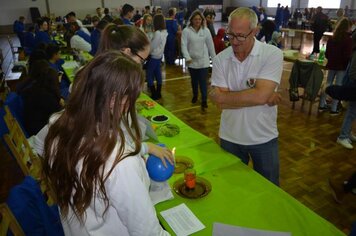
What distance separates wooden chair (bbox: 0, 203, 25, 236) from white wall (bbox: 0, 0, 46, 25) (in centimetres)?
1825

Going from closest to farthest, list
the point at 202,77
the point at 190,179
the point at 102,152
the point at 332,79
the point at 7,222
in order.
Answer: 1. the point at 102,152
2. the point at 7,222
3. the point at 190,179
4. the point at 332,79
5. the point at 202,77

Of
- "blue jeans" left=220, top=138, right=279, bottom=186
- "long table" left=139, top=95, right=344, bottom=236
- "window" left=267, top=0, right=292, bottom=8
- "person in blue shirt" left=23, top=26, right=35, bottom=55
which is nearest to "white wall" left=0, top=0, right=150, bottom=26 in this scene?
"window" left=267, top=0, right=292, bottom=8

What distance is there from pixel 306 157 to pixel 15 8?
715 inches

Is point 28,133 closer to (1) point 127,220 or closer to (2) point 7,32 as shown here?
(1) point 127,220

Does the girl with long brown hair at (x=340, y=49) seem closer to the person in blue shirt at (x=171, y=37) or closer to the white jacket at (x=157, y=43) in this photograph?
the white jacket at (x=157, y=43)

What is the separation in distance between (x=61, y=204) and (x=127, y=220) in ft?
0.81

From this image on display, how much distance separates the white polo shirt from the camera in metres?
1.74

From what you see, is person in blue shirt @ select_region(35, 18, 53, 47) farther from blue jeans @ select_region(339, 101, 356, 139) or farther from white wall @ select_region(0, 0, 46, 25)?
white wall @ select_region(0, 0, 46, 25)

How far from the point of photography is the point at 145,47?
72.8 inches

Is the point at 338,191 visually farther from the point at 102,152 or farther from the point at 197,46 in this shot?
the point at 197,46

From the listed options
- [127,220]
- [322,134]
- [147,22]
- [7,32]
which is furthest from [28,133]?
[7,32]

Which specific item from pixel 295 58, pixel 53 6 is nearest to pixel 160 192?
Answer: pixel 295 58

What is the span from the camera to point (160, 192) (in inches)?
57.7

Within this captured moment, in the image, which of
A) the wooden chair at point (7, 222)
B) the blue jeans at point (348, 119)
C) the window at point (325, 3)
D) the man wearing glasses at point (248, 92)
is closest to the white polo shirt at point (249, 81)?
the man wearing glasses at point (248, 92)
